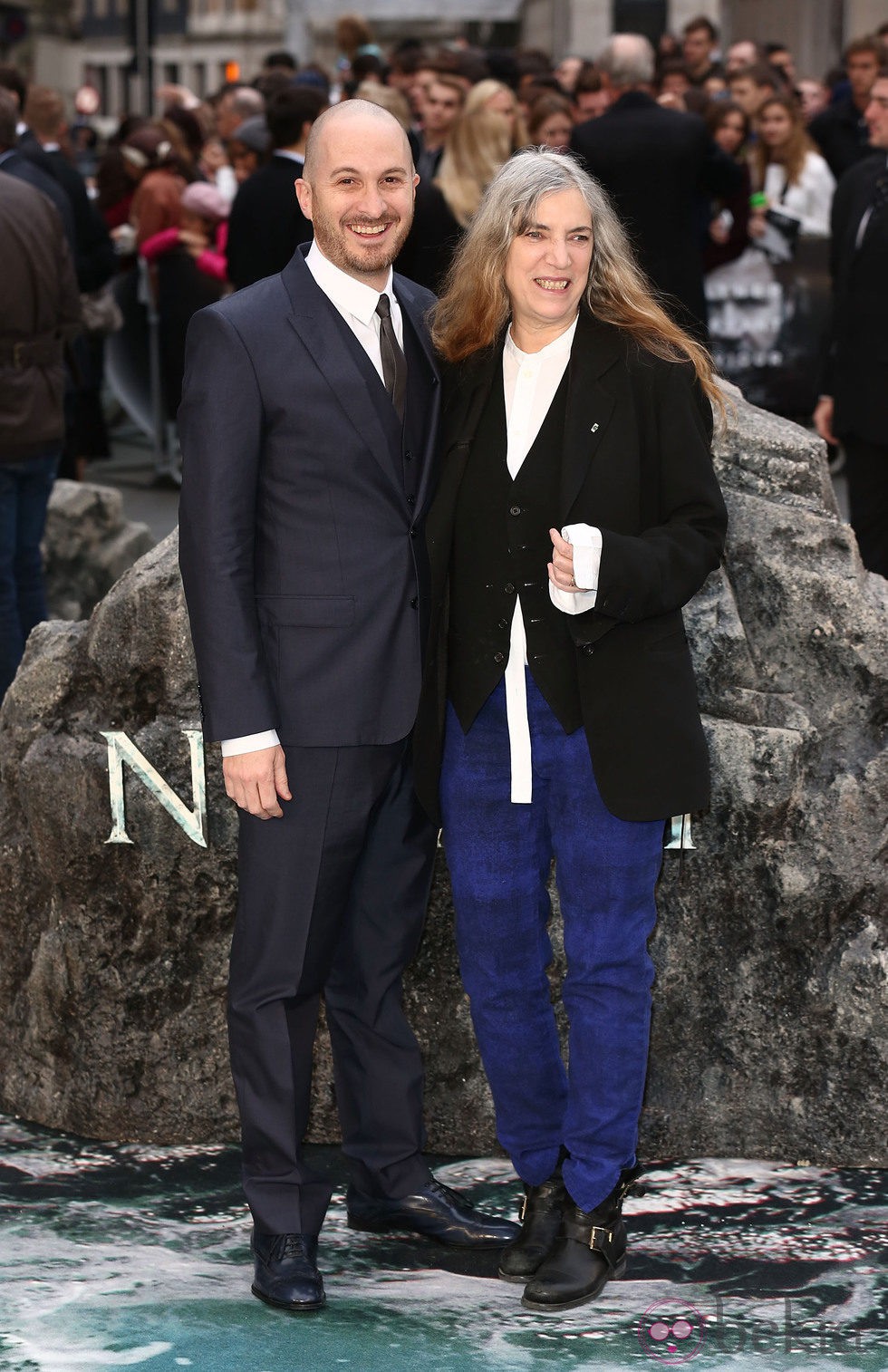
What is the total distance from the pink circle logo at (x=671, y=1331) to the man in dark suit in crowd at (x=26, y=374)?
3468 millimetres

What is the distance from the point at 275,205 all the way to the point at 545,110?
8.57 feet

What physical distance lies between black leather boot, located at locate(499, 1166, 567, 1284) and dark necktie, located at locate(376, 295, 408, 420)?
4.66 ft

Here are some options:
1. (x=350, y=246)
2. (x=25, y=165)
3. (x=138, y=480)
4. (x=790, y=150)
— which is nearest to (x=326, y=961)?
(x=350, y=246)

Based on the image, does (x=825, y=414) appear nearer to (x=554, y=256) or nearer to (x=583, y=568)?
(x=554, y=256)

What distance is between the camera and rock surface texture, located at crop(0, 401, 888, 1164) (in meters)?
3.83

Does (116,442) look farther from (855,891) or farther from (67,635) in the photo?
(855,891)

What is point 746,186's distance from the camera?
8383 millimetres

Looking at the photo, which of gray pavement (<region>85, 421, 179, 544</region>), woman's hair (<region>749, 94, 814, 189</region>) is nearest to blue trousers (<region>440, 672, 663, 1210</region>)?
gray pavement (<region>85, 421, 179, 544</region>)

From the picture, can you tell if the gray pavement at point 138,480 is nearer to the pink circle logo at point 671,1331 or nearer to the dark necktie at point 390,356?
the dark necktie at point 390,356

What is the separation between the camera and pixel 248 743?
10.5 feet

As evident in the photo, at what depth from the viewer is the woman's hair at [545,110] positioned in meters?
9.50

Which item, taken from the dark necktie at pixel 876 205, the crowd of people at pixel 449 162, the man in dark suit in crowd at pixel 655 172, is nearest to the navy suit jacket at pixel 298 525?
the crowd of people at pixel 449 162

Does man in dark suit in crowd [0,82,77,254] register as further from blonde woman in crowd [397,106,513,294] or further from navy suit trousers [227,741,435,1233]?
navy suit trousers [227,741,435,1233]

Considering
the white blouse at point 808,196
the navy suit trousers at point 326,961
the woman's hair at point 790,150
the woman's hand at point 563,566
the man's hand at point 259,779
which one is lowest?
the navy suit trousers at point 326,961
